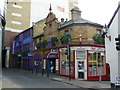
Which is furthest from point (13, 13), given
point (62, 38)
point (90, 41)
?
point (90, 41)

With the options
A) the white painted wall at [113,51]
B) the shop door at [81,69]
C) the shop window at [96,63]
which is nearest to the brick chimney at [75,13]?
the shop window at [96,63]

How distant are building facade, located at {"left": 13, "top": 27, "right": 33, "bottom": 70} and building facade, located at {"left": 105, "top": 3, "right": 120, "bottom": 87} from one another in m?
20.2

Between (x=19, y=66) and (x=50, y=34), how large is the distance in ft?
65.7

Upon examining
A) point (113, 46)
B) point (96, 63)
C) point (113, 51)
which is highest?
point (113, 46)

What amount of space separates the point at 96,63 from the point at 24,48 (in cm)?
2148

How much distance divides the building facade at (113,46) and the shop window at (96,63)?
6.04m

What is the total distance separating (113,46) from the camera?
1251 cm

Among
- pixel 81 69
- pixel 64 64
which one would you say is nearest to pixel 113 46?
pixel 81 69

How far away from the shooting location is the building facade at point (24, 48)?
3316 cm

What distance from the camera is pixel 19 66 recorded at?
41188 mm

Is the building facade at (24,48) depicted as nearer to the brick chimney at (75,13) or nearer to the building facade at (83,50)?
the building facade at (83,50)

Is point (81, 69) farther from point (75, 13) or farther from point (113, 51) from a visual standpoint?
point (75, 13)

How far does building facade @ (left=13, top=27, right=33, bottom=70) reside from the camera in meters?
33.2

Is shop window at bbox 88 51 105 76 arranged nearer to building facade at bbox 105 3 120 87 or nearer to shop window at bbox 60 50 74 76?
shop window at bbox 60 50 74 76
